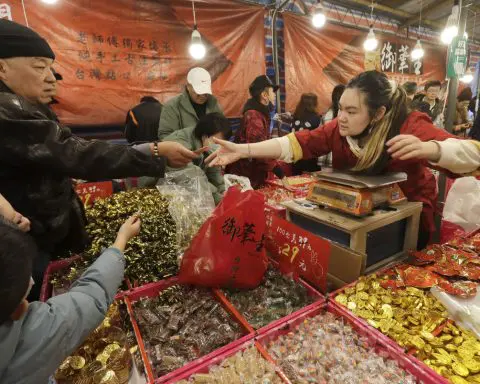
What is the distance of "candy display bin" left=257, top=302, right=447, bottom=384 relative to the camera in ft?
3.18

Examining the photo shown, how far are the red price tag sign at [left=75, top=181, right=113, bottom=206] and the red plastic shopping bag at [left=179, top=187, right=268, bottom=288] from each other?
132 centimetres

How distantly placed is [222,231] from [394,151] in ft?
2.89

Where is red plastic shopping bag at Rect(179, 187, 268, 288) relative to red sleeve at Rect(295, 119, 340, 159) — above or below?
below

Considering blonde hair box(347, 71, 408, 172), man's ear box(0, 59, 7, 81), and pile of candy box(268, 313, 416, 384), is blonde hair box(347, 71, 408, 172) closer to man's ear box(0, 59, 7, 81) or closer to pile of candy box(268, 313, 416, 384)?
pile of candy box(268, 313, 416, 384)

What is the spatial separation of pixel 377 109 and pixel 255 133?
2.06 m

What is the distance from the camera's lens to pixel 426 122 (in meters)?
1.51

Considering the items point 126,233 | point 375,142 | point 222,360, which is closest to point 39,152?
point 126,233

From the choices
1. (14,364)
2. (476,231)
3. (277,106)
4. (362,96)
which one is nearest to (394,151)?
(362,96)

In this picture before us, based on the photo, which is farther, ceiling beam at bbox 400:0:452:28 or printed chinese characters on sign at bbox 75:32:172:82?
ceiling beam at bbox 400:0:452:28

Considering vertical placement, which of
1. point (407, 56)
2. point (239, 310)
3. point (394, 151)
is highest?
point (407, 56)

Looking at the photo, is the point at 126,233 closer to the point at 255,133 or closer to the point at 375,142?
the point at 375,142

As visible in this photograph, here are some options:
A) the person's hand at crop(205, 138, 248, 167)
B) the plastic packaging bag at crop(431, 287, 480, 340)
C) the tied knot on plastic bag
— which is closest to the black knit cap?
the person's hand at crop(205, 138, 248, 167)

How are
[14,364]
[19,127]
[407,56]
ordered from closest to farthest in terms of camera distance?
[14,364], [19,127], [407,56]

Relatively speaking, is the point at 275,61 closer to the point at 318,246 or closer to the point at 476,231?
the point at 476,231
